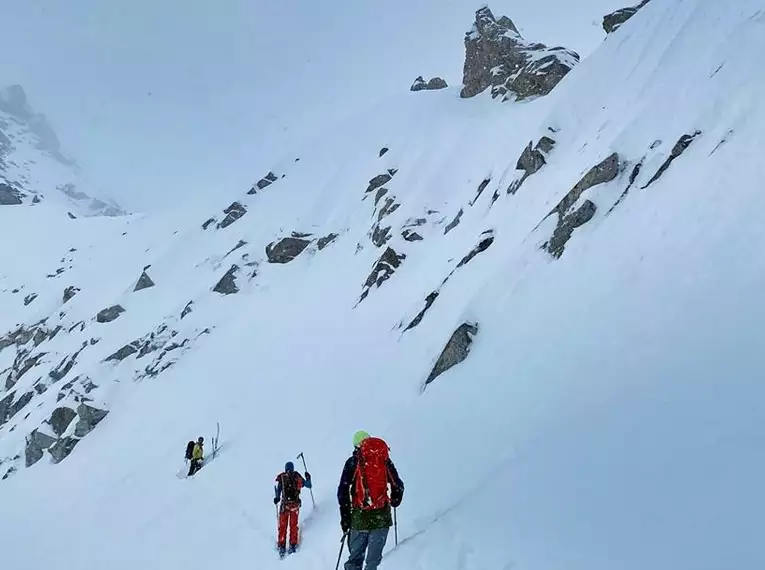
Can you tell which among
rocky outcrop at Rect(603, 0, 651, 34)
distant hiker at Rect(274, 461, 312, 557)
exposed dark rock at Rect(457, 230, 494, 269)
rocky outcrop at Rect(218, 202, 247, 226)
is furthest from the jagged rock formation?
distant hiker at Rect(274, 461, 312, 557)

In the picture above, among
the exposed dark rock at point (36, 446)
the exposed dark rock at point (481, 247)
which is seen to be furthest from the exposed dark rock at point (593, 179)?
the exposed dark rock at point (36, 446)

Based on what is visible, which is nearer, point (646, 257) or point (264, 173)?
point (646, 257)

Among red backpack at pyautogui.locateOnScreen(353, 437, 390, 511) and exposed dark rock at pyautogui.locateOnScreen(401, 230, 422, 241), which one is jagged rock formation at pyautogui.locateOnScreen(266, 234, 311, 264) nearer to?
exposed dark rock at pyautogui.locateOnScreen(401, 230, 422, 241)

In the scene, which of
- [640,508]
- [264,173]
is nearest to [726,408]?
[640,508]

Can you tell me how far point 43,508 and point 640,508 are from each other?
23.6 meters

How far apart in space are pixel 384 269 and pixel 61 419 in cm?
1935

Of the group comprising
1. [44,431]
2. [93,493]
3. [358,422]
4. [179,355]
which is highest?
[358,422]

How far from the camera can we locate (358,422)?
15023 mm

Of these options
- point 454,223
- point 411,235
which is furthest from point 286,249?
point 454,223

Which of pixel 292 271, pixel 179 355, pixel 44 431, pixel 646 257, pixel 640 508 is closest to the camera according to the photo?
pixel 640 508

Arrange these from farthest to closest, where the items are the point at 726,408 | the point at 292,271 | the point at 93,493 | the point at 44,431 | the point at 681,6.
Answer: the point at 292,271
the point at 44,431
the point at 681,6
the point at 93,493
the point at 726,408

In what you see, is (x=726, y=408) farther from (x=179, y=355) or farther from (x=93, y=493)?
(x=179, y=355)

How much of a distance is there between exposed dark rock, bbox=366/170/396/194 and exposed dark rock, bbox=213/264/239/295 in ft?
37.0

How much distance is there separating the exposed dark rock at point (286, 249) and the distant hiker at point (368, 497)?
33.1 metres
